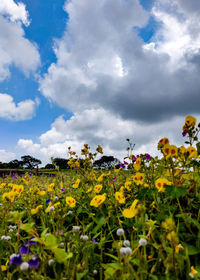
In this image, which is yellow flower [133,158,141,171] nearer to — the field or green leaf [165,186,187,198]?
the field

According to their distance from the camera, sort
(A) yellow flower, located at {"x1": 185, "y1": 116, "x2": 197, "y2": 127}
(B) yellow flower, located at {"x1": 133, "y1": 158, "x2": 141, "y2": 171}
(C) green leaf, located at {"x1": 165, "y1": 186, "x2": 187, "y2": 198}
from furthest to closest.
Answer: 1. (B) yellow flower, located at {"x1": 133, "y1": 158, "x2": 141, "y2": 171}
2. (A) yellow flower, located at {"x1": 185, "y1": 116, "x2": 197, "y2": 127}
3. (C) green leaf, located at {"x1": 165, "y1": 186, "x2": 187, "y2": 198}

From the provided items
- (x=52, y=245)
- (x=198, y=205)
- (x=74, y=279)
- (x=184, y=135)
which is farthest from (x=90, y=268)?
(x=184, y=135)

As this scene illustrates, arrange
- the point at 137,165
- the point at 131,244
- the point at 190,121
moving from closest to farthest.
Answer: the point at 131,244
the point at 190,121
the point at 137,165

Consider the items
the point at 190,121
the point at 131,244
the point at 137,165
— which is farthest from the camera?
the point at 137,165

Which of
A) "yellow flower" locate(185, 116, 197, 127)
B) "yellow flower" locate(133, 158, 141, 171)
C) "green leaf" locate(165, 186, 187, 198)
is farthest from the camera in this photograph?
"yellow flower" locate(133, 158, 141, 171)

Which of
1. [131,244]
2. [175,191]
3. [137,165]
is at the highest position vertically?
[137,165]

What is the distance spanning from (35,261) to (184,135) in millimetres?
1533

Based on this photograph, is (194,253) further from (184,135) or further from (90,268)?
(184,135)

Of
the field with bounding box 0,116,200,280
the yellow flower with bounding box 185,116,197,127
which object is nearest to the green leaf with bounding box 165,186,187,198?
the field with bounding box 0,116,200,280

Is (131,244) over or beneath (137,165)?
beneath

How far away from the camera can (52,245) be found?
1038mm

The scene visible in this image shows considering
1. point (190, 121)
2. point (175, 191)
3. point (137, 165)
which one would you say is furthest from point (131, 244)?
point (190, 121)

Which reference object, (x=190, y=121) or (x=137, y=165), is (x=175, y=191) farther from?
(x=137, y=165)

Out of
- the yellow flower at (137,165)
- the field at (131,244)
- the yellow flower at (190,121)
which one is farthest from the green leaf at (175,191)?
the yellow flower at (137,165)
